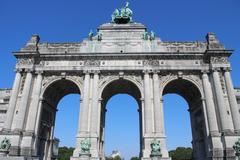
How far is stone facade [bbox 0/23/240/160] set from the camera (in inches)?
1252

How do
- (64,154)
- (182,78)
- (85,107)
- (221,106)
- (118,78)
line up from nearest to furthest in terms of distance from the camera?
(221,106) → (85,107) → (182,78) → (118,78) → (64,154)

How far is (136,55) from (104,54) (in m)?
4.99

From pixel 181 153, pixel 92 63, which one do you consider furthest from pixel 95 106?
pixel 181 153

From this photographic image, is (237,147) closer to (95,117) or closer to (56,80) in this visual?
(95,117)

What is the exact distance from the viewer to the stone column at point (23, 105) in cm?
3247

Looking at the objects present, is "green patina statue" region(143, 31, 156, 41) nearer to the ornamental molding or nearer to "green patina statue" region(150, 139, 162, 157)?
the ornamental molding

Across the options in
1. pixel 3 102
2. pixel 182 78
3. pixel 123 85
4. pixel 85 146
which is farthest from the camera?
pixel 3 102

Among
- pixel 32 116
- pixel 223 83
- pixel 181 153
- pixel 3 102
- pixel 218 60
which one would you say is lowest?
pixel 32 116

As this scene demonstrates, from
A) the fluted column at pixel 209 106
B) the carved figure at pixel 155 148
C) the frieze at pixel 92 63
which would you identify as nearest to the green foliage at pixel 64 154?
the frieze at pixel 92 63

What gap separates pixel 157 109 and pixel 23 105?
754 inches

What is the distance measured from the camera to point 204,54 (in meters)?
36.2

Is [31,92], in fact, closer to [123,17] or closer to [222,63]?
[123,17]

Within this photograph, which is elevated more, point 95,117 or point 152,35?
point 152,35

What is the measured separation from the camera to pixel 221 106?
3219cm
